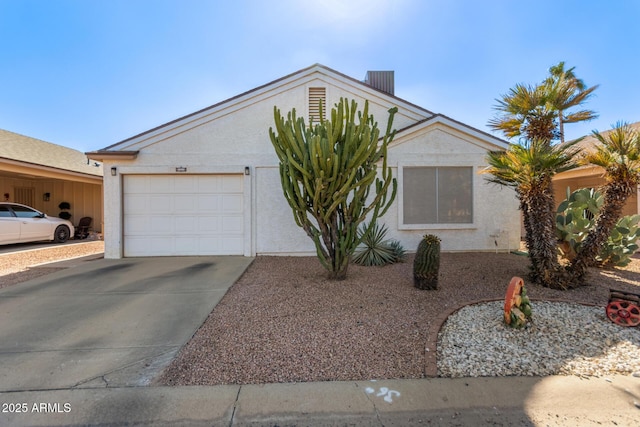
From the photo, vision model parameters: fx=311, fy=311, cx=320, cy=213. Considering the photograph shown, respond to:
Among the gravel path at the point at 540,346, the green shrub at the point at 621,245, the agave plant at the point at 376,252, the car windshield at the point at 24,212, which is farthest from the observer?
the car windshield at the point at 24,212

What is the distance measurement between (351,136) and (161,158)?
607cm

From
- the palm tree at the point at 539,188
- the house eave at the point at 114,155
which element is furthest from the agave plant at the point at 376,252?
the house eave at the point at 114,155

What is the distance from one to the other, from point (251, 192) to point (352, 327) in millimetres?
5760

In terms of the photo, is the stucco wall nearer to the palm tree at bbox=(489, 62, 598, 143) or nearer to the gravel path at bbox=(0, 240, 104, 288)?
the gravel path at bbox=(0, 240, 104, 288)

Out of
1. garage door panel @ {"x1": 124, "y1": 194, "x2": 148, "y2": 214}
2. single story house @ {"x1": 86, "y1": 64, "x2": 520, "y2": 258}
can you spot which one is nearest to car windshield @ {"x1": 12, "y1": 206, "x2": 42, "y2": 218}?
single story house @ {"x1": 86, "y1": 64, "x2": 520, "y2": 258}

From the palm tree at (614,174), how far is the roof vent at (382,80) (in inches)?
258

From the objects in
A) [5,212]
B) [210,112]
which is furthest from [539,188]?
[5,212]

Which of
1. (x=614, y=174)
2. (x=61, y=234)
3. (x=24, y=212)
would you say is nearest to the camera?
(x=614, y=174)

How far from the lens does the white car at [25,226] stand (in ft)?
34.8

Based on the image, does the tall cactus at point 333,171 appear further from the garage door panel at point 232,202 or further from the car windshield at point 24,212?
the car windshield at point 24,212

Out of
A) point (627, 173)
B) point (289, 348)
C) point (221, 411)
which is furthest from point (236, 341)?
point (627, 173)

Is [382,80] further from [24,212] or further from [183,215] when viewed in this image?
[24,212]

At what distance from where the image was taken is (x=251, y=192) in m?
8.88

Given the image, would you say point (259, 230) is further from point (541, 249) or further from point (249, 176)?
point (541, 249)
